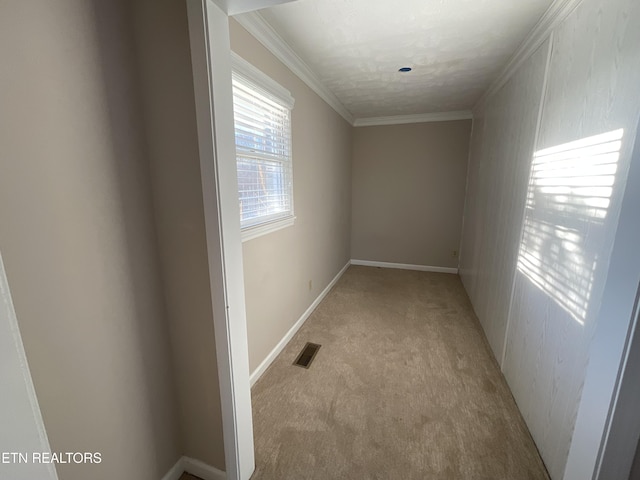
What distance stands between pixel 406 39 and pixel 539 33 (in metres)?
0.83

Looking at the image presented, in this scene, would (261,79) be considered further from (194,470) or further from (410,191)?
(410,191)

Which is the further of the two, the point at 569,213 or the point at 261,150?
the point at 261,150

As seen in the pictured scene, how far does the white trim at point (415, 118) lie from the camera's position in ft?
12.8

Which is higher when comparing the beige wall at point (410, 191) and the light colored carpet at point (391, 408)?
the beige wall at point (410, 191)

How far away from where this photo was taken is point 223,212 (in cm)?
102

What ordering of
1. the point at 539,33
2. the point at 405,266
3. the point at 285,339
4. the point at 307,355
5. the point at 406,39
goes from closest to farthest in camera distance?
the point at 539,33, the point at 406,39, the point at 307,355, the point at 285,339, the point at 405,266

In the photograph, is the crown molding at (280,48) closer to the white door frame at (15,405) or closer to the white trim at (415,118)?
the white trim at (415,118)

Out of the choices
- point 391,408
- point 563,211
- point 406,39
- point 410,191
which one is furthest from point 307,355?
point 410,191

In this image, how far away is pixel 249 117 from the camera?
181 centimetres

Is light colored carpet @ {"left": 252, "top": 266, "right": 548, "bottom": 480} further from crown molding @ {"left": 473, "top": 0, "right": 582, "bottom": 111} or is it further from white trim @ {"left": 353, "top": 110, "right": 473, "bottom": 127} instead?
white trim @ {"left": 353, "top": 110, "right": 473, "bottom": 127}

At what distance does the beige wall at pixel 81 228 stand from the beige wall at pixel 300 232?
2.63 feet

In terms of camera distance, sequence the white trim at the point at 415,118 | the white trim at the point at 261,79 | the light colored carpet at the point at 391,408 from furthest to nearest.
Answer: the white trim at the point at 415,118
the white trim at the point at 261,79
the light colored carpet at the point at 391,408

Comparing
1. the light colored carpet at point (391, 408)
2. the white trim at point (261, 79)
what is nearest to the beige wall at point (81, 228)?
the white trim at point (261, 79)

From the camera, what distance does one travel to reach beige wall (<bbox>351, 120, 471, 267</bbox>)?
4098mm
